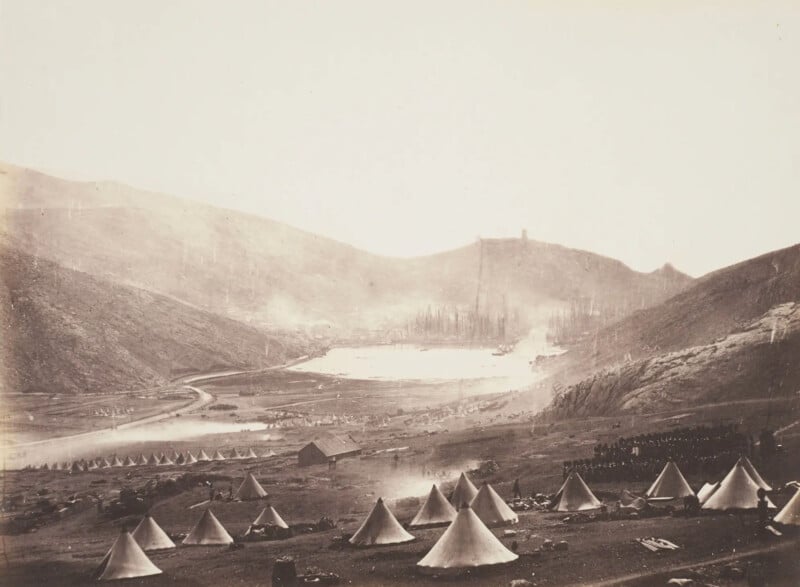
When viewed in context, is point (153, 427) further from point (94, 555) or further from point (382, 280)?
point (382, 280)

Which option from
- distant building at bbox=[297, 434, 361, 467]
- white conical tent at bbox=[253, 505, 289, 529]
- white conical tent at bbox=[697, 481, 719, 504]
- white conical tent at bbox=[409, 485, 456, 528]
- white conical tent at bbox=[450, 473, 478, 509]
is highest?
distant building at bbox=[297, 434, 361, 467]

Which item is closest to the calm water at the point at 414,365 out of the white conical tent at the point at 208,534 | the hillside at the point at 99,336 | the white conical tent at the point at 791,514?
the hillside at the point at 99,336

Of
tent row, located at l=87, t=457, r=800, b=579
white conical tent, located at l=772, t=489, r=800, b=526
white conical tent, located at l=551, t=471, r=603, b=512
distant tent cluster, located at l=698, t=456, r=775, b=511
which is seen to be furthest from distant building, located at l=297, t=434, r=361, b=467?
white conical tent, located at l=772, t=489, r=800, b=526

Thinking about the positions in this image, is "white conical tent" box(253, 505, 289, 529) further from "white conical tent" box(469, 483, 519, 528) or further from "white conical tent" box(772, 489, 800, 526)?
"white conical tent" box(772, 489, 800, 526)

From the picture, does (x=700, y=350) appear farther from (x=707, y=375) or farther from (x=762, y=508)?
(x=762, y=508)

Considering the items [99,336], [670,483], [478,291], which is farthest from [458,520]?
[99,336]
